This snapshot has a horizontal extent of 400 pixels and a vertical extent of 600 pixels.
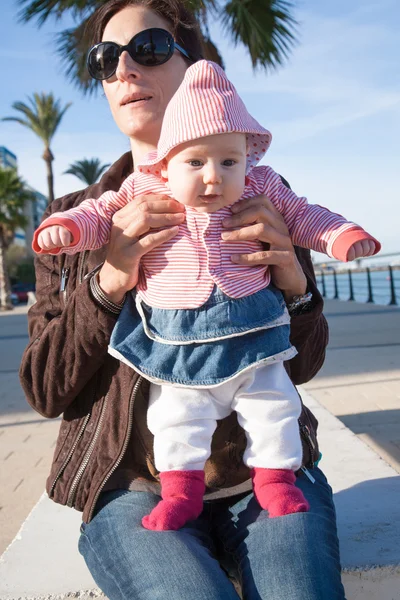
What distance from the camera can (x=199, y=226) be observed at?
1.93 meters

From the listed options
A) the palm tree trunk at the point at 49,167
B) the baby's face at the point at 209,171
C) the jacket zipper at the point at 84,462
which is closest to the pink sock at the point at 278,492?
the jacket zipper at the point at 84,462

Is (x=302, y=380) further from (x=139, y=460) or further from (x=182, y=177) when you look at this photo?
(x=182, y=177)

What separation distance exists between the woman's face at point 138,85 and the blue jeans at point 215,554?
1.28 m

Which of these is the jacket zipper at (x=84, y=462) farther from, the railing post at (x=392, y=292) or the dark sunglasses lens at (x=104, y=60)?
the railing post at (x=392, y=292)

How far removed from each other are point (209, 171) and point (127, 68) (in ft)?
2.43

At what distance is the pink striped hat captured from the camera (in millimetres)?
1801

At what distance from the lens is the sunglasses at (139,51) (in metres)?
2.31

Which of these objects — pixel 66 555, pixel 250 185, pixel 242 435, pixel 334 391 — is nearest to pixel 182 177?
pixel 250 185

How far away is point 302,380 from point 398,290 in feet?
53.6

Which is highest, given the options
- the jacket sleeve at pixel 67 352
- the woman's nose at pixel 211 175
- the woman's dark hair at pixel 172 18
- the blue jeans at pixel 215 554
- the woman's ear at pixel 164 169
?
the woman's dark hair at pixel 172 18

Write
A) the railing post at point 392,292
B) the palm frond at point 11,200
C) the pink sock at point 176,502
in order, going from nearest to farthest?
1. the pink sock at point 176,502
2. the railing post at point 392,292
3. the palm frond at point 11,200

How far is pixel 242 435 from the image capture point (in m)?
2.02

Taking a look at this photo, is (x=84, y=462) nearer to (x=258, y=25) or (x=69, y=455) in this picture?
(x=69, y=455)

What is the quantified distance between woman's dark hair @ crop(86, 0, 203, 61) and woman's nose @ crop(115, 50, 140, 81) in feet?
0.82
